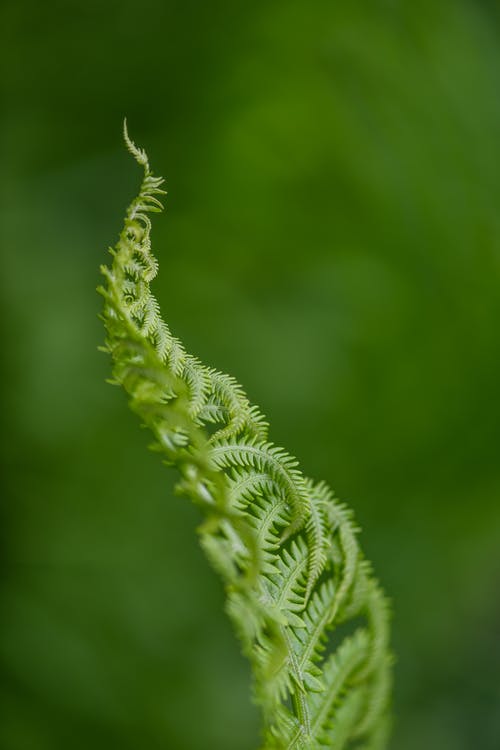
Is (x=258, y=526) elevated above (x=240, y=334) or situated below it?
below

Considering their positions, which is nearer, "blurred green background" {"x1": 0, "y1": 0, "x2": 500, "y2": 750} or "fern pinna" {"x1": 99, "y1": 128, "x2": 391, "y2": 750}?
"fern pinna" {"x1": 99, "y1": 128, "x2": 391, "y2": 750}

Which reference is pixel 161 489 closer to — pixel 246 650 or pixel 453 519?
pixel 453 519

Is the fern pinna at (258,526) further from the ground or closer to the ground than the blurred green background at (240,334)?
closer to the ground

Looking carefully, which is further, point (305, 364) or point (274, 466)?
point (305, 364)

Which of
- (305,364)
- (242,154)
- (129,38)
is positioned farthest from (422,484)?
(129,38)

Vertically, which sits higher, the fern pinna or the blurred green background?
the blurred green background
